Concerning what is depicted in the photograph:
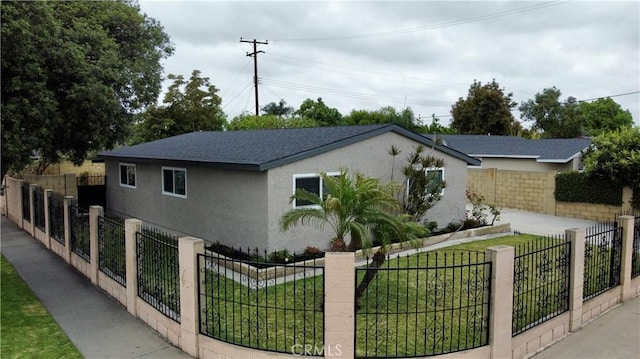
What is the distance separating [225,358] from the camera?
592cm

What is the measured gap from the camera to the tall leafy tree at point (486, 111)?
154ft

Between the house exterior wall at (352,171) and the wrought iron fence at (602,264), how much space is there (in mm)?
6045

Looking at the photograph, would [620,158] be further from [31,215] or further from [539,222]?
[31,215]

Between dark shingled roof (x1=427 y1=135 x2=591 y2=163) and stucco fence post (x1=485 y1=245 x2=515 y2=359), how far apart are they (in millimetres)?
19573

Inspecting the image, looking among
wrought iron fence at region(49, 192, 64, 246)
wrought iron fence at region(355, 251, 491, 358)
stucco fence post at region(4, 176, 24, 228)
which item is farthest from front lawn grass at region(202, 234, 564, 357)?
stucco fence post at region(4, 176, 24, 228)

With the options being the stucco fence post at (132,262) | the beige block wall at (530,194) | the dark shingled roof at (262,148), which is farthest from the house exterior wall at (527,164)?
the stucco fence post at (132,262)

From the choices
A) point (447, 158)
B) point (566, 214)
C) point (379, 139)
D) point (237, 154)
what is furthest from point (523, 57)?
point (237, 154)

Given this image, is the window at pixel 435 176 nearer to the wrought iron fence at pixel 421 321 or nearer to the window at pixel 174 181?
the wrought iron fence at pixel 421 321

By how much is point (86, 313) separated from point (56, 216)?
519 cm

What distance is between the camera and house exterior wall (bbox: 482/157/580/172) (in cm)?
2533

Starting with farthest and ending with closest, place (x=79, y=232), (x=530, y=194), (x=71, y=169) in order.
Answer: (x=71, y=169) < (x=530, y=194) < (x=79, y=232)

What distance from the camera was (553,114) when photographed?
192ft

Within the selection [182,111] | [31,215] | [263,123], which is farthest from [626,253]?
[182,111]

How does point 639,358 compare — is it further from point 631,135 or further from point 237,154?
point 631,135
